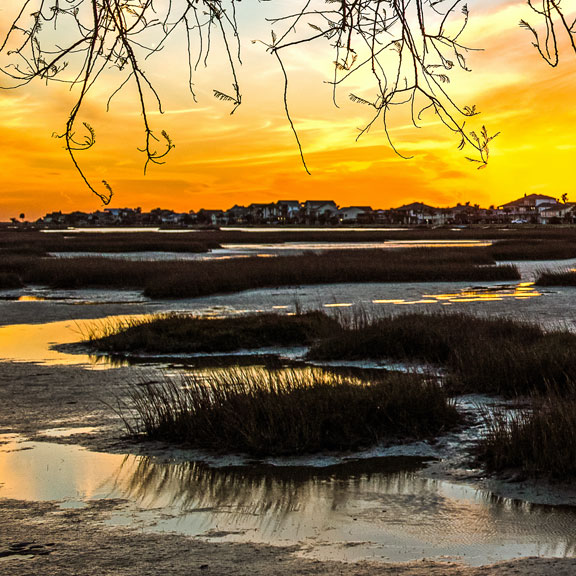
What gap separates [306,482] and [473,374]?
6349mm

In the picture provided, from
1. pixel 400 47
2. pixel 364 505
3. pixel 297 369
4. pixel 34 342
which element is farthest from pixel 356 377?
pixel 400 47

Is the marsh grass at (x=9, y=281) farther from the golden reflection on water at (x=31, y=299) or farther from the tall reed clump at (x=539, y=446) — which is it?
the tall reed clump at (x=539, y=446)

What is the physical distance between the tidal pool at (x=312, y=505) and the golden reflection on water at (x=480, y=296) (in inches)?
848

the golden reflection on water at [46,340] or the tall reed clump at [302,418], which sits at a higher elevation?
the tall reed clump at [302,418]

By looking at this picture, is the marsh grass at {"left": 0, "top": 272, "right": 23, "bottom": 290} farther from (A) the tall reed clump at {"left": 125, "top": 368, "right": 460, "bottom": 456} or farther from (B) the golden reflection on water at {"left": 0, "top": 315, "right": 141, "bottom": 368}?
(A) the tall reed clump at {"left": 125, "top": 368, "right": 460, "bottom": 456}

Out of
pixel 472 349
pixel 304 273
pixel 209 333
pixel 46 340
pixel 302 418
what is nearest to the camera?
pixel 302 418


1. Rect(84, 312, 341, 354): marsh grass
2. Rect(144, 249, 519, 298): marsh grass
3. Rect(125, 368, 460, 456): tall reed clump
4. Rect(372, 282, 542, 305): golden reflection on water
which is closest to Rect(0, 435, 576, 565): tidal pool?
Rect(125, 368, 460, 456): tall reed clump

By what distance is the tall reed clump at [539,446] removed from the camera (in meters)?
9.43

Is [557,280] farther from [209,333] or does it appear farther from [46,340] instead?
[46,340]

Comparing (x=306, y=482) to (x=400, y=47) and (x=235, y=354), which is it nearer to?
(x=400, y=47)

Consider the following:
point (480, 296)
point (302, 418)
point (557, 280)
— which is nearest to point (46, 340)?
point (302, 418)

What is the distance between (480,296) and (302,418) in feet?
80.1

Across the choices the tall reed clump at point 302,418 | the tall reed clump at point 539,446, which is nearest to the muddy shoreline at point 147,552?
the tall reed clump at point 539,446

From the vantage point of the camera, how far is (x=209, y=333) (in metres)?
22.0
